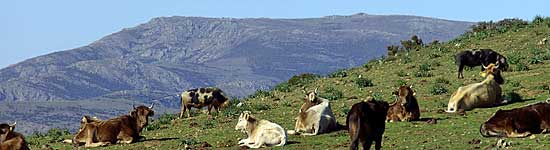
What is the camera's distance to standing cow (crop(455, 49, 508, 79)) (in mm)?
38375

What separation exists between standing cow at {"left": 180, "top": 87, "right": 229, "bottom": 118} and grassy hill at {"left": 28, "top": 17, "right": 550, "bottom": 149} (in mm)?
490

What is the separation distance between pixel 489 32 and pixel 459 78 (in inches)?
520

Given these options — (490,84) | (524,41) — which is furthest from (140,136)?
(524,41)

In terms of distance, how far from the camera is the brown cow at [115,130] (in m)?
27.8

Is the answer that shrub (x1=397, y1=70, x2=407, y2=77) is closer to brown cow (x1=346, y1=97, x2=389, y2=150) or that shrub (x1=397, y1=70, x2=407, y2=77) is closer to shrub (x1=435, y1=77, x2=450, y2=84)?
shrub (x1=435, y1=77, x2=450, y2=84)

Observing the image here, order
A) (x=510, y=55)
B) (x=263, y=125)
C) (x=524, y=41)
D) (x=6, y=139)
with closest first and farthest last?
(x=6, y=139) < (x=263, y=125) < (x=510, y=55) < (x=524, y=41)

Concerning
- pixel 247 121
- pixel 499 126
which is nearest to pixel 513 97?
pixel 499 126

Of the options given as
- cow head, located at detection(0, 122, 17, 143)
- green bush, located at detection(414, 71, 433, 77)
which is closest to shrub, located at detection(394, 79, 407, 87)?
green bush, located at detection(414, 71, 433, 77)

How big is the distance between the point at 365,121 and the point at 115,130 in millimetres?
10880

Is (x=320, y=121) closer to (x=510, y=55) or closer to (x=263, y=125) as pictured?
(x=263, y=125)

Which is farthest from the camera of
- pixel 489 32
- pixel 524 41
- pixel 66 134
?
pixel 489 32

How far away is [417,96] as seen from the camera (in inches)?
1334

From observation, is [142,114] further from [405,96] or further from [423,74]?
[423,74]

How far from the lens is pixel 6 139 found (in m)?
23.9
